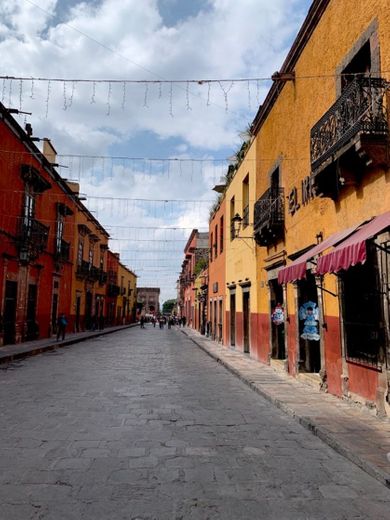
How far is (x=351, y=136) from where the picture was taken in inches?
244

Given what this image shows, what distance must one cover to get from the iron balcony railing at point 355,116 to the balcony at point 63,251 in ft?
63.0

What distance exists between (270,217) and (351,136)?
5.17 m

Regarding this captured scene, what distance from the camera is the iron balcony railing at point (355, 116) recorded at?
5973 millimetres

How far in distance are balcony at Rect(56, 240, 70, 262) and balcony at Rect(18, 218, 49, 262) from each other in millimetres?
4072

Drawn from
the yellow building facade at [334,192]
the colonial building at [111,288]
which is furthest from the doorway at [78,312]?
the yellow building facade at [334,192]

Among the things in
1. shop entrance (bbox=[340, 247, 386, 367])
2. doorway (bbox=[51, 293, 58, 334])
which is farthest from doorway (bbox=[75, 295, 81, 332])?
shop entrance (bbox=[340, 247, 386, 367])

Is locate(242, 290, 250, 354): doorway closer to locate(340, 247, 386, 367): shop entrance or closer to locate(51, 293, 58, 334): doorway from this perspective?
locate(340, 247, 386, 367): shop entrance

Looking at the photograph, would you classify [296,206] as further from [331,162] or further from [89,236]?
[89,236]

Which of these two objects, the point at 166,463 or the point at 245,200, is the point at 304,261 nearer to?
the point at 166,463

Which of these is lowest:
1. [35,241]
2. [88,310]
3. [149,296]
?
[88,310]

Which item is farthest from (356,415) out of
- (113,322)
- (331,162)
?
(113,322)

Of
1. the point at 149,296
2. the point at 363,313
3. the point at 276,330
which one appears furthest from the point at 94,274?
the point at 149,296

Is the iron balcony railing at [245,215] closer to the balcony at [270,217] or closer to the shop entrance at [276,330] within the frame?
the balcony at [270,217]

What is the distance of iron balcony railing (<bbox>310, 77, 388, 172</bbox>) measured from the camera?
597 cm
